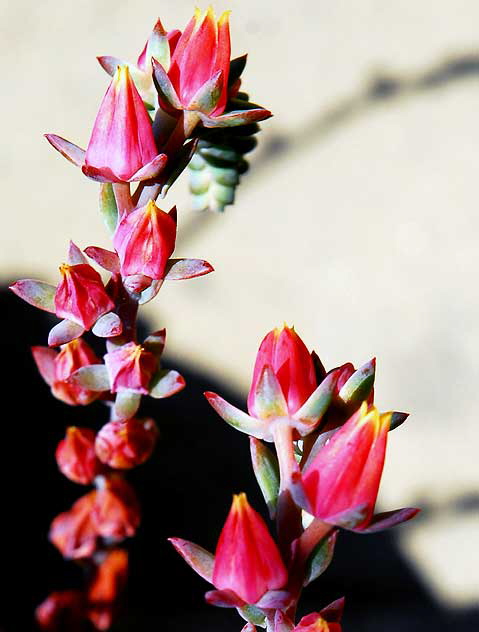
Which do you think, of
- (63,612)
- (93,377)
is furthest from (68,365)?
(63,612)

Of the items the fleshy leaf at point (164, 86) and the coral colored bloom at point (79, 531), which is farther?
the coral colored bloom at point (79, 531)

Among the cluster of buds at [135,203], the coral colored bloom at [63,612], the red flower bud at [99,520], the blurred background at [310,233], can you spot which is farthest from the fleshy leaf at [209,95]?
the blurred background at [310,233]

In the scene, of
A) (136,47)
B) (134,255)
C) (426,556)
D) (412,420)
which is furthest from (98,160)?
(426,556)

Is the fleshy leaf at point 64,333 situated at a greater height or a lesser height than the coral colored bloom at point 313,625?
greater

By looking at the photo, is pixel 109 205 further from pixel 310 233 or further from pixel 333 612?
pixel 310 233

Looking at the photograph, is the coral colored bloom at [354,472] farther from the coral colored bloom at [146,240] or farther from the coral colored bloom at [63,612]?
the coral colored bloom at [63,612]

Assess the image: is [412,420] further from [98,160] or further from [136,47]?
[98,160]
